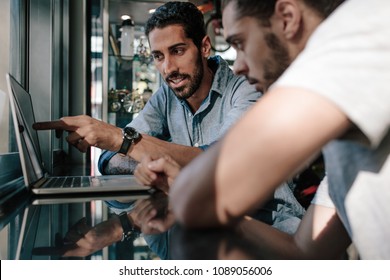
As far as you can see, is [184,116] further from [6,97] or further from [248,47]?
[248,47]

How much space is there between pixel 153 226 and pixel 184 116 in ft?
3.64

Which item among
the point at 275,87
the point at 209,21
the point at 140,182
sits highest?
the point at 209,21

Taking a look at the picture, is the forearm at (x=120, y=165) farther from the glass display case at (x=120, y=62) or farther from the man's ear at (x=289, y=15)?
the glass display case at (x=120, y=62)

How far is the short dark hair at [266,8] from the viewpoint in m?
0.68

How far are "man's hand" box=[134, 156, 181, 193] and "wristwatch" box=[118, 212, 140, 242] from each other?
0.77 feet

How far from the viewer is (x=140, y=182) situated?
1.10m

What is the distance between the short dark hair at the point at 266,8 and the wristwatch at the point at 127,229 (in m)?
0.37

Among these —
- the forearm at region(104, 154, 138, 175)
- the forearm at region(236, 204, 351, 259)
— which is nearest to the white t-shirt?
the forearm at region(236, 204, 351, 259)

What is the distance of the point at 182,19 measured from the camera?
1.80 metres

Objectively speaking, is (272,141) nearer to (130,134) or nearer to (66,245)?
(66,245)

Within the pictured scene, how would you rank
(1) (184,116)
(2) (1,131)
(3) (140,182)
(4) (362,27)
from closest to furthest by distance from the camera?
(4) (362,27) < (3) (140,182) < (2) (1,131) < (1) (184,116)

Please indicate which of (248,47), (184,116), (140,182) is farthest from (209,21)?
(248,47)

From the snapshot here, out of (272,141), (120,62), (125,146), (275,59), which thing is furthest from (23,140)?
(120,62)

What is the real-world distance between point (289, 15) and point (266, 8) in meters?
0.04
